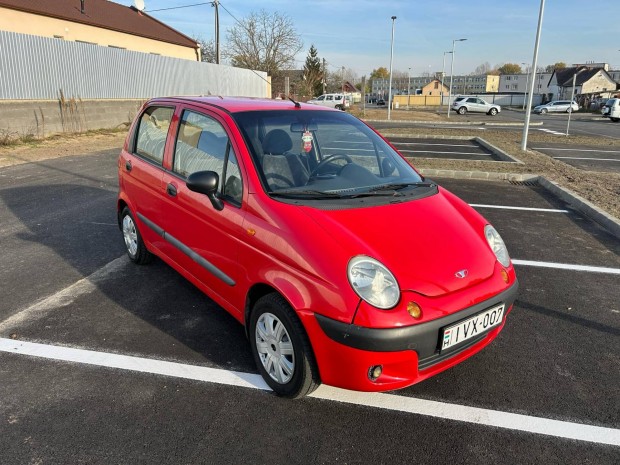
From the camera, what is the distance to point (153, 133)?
4.34 meters

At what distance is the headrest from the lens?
3229 millimetres

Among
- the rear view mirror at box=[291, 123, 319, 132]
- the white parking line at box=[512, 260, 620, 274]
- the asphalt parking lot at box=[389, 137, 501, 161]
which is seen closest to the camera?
the rear view mirror at box=[291, 123, 319, 132]

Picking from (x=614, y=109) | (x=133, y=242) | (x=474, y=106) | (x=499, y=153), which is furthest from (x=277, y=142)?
(x=474, y=106)

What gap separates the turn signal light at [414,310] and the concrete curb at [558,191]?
4.98 meters

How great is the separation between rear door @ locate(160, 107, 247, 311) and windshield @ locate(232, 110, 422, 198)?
212 millimetres

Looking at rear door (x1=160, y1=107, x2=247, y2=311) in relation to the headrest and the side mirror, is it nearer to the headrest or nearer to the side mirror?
the side mirror

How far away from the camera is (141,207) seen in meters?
4.41

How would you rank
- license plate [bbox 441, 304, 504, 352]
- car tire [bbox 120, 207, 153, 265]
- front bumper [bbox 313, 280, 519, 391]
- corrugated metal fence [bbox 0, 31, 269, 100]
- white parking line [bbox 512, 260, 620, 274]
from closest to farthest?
front bumper [bbox 313, 280, 519, 391]
license plate [bbox 441, 304, 504, 352]
car tire [bbox 120, 207, 153, 265]
white parking line [bbox 512, 260, 620, 274]
corrugated metal fence [bbox 0, 31, 269, 100]

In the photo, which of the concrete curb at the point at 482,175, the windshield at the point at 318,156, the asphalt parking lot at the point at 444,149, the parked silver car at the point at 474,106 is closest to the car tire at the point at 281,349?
the windshield at the point at 318,156

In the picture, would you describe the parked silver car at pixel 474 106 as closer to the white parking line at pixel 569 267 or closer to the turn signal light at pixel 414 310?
the white parking line at pixel 569 267

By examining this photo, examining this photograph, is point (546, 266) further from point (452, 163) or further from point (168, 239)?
point (452, 163)

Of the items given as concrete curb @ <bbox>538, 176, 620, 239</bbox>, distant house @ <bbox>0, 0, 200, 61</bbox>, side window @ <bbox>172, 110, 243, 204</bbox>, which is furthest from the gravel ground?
distant house @ <bbox>0, 0, 200, 61</bbox>

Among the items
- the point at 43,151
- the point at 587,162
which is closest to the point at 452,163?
the point at 587,162

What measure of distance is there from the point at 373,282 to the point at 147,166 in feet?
9.08
